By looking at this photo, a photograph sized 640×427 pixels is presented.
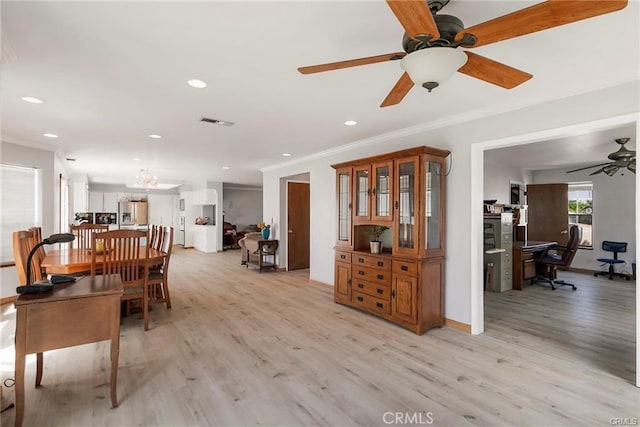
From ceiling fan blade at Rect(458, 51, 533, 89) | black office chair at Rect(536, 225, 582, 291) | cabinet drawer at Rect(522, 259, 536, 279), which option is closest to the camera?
ceiling fan blade at Rect(458, 51, 533, 89)

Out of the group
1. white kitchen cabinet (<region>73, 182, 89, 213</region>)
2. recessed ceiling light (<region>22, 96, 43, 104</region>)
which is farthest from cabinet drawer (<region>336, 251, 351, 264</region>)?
white kitchen cabinet (<region>73, 182, 89, 213</region>)

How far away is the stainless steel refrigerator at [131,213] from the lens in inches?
452

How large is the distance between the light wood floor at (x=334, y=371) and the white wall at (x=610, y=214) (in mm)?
3256

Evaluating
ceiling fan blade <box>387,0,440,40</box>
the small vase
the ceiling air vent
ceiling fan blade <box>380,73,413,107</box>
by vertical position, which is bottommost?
the small vase

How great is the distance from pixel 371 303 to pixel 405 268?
2.42 ft

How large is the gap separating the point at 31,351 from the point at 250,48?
230 cm

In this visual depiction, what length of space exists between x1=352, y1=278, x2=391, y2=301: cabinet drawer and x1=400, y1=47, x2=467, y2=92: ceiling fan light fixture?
8.87 ft

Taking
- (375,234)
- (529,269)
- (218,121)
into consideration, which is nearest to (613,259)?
(529,269)

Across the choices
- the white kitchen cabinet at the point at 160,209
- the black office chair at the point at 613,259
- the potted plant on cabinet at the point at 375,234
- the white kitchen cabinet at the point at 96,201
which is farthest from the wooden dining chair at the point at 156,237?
the black office chair at the point at 613,259

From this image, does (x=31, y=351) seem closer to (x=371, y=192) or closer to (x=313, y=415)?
(x=313, y=415)

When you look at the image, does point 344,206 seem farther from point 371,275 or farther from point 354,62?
point 354,62

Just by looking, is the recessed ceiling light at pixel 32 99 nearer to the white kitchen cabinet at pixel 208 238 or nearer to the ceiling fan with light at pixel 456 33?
the ceiling fan with light at pixel 456 33

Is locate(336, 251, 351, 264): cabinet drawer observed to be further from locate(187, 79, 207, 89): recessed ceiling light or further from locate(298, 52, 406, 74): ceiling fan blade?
locate(298, 52, 406, 74): ceiling fan blade

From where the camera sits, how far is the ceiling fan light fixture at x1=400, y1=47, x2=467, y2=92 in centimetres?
150
